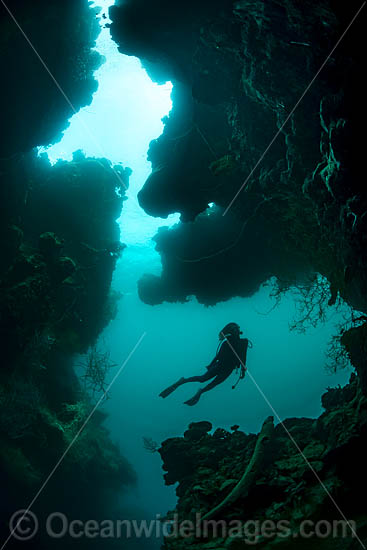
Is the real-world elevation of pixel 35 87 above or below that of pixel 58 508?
above

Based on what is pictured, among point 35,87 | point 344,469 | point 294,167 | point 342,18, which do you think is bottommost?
point 344,469

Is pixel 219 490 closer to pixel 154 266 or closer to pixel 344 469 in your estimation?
pixel 344 469

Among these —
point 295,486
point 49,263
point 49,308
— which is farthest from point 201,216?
point 295,486

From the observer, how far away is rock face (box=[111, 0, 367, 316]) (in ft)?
16.0

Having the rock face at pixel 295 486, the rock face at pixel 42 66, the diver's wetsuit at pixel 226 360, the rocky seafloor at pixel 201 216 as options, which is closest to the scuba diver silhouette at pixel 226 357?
the diver's wetsuit at pixel 226 360

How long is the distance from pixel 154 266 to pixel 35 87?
28145mm

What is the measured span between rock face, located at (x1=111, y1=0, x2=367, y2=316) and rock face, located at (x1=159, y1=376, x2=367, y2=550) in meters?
3.03

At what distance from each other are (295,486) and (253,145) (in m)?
8.23

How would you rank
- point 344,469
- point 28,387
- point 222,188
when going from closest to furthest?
1. point 344,469
2. point 222,188
3. point 28,387

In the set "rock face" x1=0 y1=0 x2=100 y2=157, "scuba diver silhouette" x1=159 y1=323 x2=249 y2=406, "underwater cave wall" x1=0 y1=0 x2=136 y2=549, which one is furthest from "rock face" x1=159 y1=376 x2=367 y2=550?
"rock face" x1=0 y1=0 x2=100 y2=157

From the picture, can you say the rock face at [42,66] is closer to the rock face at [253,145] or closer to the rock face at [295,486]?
the rock face at [253,145]

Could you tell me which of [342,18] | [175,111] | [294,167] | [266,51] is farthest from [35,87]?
[342,18]

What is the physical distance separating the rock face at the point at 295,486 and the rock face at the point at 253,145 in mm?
3026

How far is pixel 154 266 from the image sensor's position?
3828 cm
